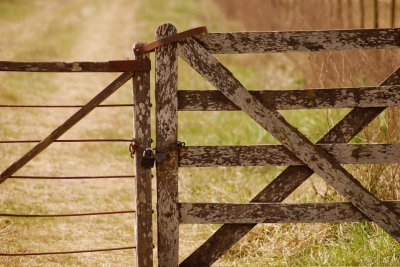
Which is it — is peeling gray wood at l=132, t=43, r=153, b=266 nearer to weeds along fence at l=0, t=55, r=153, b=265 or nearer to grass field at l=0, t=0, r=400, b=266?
weeds along fence at l=0, t=55, r=153, b=265

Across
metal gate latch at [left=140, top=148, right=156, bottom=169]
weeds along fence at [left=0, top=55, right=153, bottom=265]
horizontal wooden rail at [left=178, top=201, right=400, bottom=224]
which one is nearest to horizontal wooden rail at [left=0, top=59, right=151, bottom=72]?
weeds along fence at [left=0, top=55, right=153, bottom=265]

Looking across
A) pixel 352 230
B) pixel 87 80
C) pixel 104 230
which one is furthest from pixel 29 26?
pixel 352 230

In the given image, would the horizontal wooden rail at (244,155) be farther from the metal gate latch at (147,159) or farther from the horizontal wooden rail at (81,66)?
the horizontal wooden rail at (81,66)

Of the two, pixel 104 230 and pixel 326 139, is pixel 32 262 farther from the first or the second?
pixel 326 139

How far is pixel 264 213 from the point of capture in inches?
170

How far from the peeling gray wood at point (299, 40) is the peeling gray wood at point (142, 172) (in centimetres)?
51

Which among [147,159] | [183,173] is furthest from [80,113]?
[183,173]

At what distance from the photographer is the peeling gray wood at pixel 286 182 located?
168 inches

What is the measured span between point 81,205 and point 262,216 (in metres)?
3.15

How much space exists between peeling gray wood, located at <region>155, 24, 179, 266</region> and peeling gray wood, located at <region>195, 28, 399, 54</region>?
26cm

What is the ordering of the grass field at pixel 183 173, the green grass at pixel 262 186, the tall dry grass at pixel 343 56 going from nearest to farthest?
the green grass at pixel 262 186 < the grass field at pixel 183 173 < the tall dry grass at pixel 343 56

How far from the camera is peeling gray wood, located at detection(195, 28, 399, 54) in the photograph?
4.09 m

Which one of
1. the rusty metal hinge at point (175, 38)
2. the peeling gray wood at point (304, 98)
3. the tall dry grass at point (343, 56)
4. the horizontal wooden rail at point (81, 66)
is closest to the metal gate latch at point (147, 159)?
the peeling gray wood at point (304, 98)

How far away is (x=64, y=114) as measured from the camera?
10.9 meters
